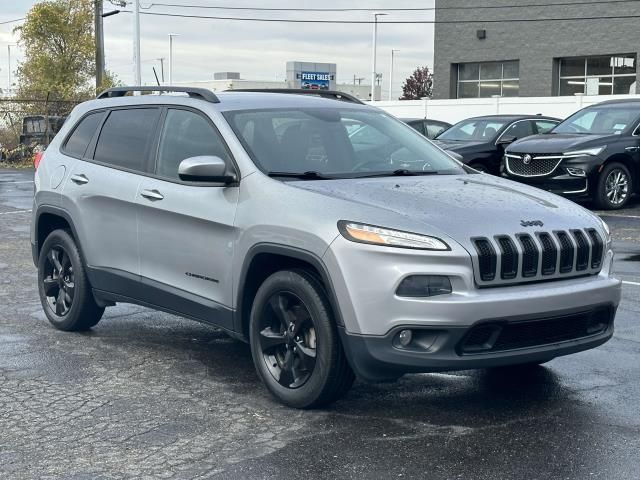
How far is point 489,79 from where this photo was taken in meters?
48.7

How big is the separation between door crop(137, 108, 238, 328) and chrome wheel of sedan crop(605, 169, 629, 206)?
11028 mm

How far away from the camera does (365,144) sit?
21.8 feet

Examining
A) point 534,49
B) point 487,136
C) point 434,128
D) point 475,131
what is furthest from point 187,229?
point 534,49

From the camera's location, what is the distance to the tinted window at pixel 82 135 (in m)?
7.66

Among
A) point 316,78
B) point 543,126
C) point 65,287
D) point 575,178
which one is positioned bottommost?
point 65,287

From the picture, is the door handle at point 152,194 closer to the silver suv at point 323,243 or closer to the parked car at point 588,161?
the silver suv at point 323,243

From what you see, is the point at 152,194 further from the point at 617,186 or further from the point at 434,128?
the point at 434,128

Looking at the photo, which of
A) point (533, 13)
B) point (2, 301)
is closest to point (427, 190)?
point (2, 301)

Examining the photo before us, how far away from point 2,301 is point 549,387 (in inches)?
192

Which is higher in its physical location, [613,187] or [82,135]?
[82,135]

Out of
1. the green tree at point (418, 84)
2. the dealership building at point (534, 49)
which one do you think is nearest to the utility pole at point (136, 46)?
the dealership building at point (534, 49)

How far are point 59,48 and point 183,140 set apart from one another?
1498 inches

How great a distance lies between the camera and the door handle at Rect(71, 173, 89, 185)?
7386 mm

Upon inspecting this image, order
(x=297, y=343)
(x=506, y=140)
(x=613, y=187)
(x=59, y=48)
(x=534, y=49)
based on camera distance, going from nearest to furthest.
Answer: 1. (x=297, y=343)
2. (x=613, y=187)
3. (x=506, y=140)
4. (x=59, y=48)
5. (x=534, y=49)
